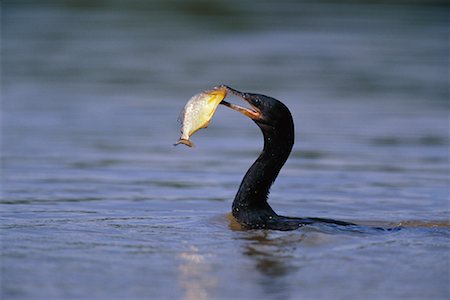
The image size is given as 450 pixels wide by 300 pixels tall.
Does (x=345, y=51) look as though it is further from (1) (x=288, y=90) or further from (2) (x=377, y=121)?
(2) (x=377, y=121)

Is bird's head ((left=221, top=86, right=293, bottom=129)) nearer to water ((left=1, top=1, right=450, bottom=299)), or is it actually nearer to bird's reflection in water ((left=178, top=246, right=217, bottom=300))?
water ((left=1, top=1, right=450, bottom=299))

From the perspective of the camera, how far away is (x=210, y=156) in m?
13.4

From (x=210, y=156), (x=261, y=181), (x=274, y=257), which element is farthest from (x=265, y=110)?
(x=210, y=156)

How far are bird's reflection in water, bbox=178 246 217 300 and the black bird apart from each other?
1.09m

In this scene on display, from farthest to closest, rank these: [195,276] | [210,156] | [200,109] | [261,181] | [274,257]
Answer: [210,156]
[261,181]
[200,109]
[274,257]
[195,276]

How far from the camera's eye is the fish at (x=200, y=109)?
899 centimetres

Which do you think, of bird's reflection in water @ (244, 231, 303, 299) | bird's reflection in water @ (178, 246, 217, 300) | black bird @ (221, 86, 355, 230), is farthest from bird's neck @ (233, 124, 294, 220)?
bird's reflection in water @ (178, 246, 217, 300)

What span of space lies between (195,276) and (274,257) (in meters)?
0.82

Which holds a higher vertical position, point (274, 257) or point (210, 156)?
point (210, 156)

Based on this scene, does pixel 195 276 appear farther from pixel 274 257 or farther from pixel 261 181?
pixel 261 181

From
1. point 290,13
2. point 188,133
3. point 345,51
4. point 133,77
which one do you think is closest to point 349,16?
point 290,13

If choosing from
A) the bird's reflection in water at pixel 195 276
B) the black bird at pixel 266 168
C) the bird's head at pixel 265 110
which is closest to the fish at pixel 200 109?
the bird's head at pixel 265 110

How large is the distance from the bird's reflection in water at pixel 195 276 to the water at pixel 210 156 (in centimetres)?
2

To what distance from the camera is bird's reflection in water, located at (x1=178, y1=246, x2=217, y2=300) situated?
7.18m
